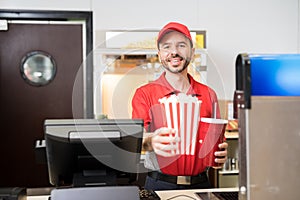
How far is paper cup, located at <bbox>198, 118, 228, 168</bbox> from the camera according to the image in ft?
7.00

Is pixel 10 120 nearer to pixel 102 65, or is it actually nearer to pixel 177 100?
pixel 102 65

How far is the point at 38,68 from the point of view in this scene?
13.5 feet

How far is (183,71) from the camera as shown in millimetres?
2318

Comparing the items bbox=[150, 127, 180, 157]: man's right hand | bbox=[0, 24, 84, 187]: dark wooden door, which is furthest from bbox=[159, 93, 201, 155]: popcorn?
bbox=[0, 24, 84, 187]: dark wooden door

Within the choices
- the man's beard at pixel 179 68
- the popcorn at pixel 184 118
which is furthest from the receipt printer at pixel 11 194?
the man's beard at pixel 179 68

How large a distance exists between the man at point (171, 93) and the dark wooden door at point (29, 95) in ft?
6.48

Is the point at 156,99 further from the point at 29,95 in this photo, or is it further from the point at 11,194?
the point at 29,95

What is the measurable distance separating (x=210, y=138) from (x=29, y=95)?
8.14 feet

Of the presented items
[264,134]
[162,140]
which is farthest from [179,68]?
[264,134]

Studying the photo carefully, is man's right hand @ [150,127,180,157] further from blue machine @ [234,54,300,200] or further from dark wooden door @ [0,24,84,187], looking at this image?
dark wooden door @ [0,24,84,187]

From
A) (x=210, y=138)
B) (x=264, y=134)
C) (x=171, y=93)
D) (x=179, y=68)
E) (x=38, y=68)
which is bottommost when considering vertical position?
(x=210, y=138)

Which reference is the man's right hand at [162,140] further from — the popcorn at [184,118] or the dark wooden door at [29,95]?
the dark wooden door at [29,95]

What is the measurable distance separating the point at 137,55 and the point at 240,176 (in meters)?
3.01

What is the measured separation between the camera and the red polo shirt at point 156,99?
2148 mm
